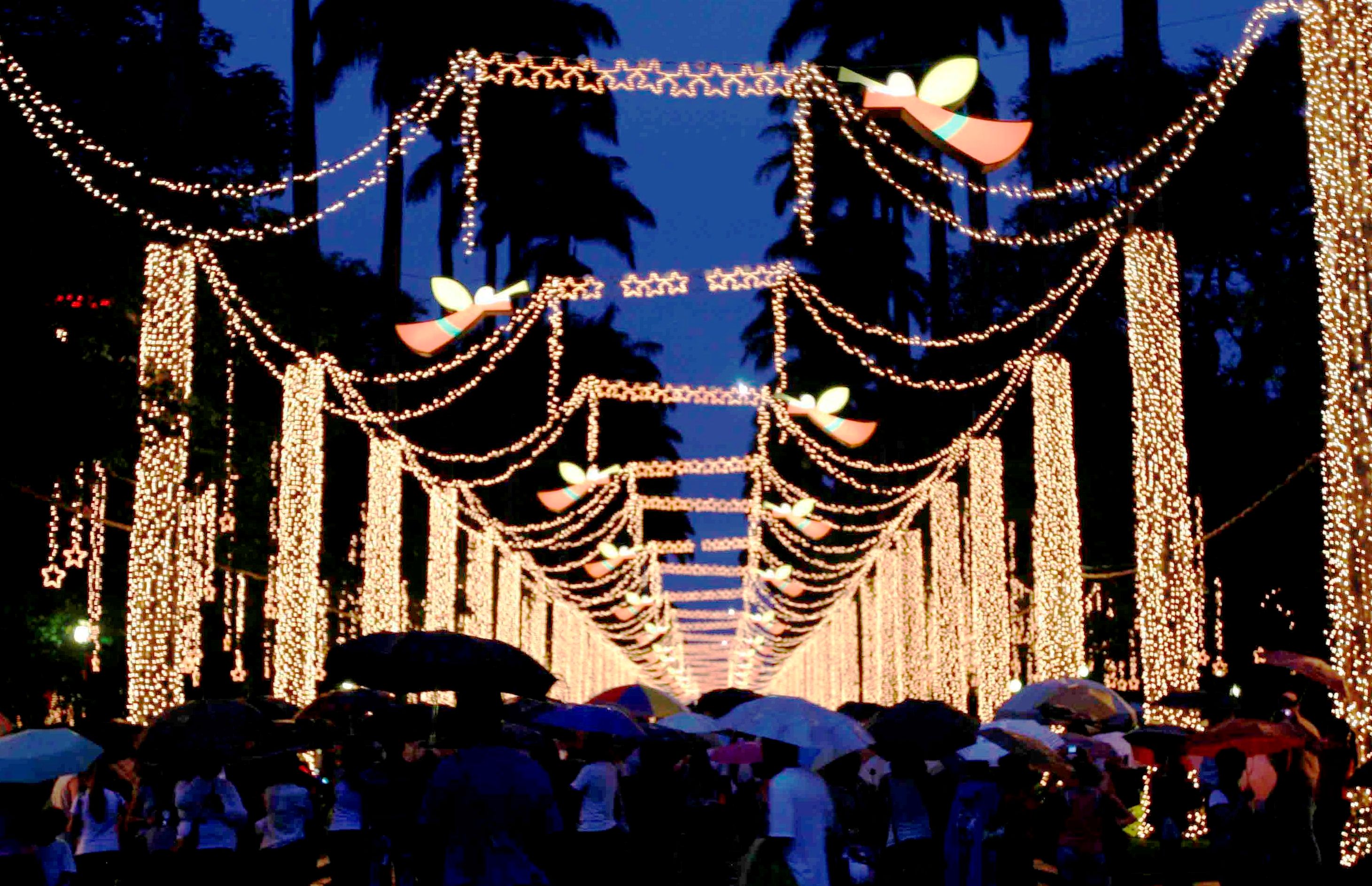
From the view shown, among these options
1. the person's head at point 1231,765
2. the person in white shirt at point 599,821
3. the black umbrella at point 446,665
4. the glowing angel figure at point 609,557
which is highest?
the glowing angel figure at point 609,557

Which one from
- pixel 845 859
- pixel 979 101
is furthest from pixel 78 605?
pixel 979 101

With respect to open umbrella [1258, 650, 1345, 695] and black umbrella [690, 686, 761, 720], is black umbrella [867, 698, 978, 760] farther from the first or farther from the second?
black umbrella [690, 686, 761, 720]

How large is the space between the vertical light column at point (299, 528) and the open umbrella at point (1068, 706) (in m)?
10.1

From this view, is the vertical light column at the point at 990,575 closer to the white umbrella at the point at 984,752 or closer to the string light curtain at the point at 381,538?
the string light curtain at the point at 381,538

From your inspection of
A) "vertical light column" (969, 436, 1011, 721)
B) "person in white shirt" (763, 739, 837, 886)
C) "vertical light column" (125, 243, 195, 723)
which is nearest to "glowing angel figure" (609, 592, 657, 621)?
"vertical light column" (969, 436, 1011, 721)

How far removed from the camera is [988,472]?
28.8 m

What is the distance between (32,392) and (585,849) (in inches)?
248

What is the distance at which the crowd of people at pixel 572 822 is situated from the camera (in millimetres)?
9305

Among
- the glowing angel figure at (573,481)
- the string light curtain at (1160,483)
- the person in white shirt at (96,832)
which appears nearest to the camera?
the person in white shirt at (96,832)

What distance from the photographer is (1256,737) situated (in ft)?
43.5

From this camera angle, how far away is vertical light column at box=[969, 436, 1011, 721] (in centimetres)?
2892

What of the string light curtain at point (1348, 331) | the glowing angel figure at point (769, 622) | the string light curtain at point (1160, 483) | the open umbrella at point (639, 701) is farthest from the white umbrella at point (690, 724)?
the glowing angel figure at point (769, 622)

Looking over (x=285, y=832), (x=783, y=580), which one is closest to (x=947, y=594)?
(x=285, y=832)

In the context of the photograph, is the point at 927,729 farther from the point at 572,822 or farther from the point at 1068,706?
the point at 1068,706
